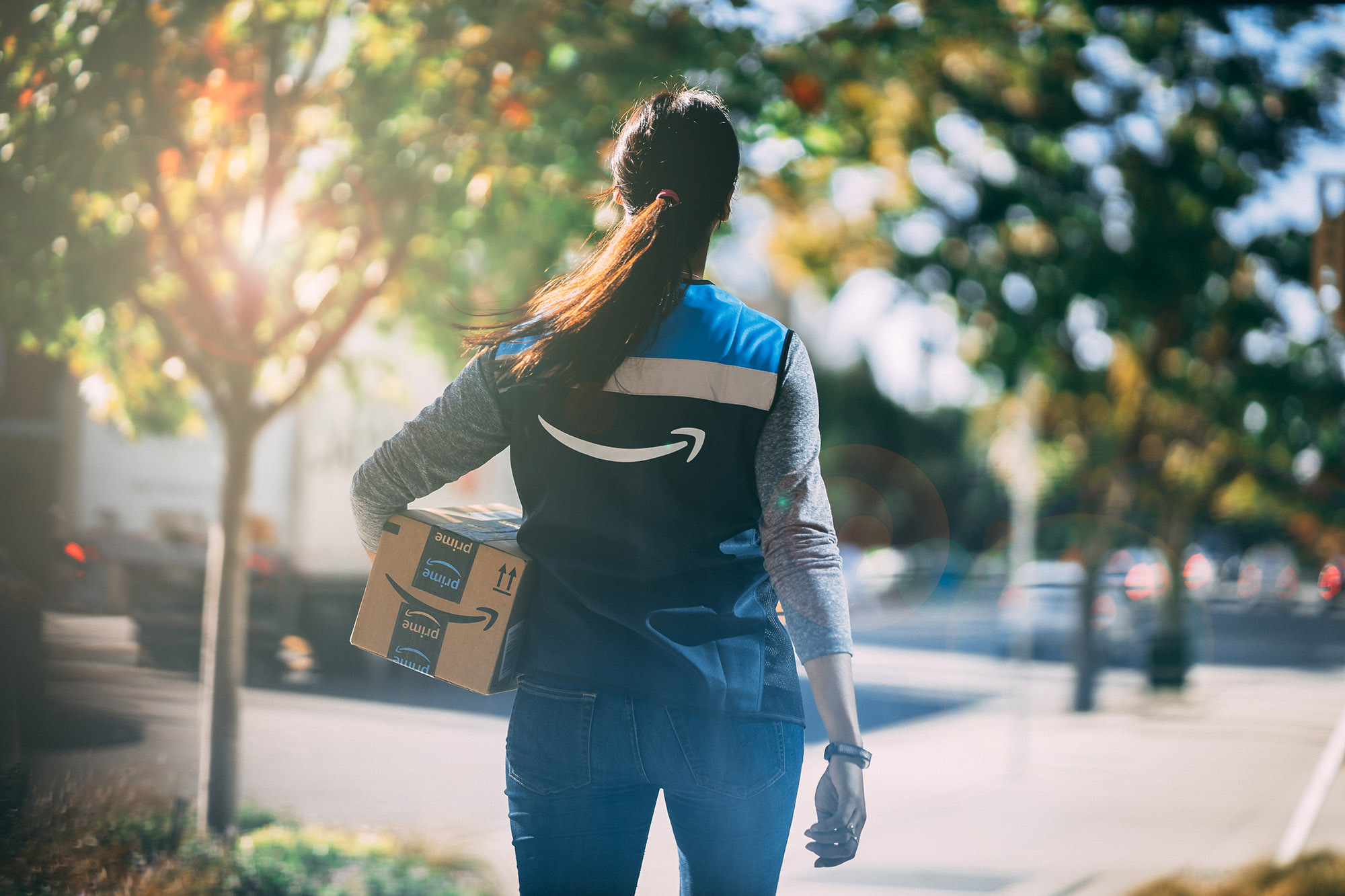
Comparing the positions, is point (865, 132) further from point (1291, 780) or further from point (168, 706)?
point (1291, 780)

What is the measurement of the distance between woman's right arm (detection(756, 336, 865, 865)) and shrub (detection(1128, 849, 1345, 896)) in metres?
3.42

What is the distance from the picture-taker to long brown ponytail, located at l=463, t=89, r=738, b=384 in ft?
5.52

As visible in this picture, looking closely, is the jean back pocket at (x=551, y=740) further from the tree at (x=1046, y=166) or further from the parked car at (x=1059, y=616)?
the parked car at (x=1059, y=616)

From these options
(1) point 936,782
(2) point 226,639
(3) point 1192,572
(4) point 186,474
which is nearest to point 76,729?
(2) point 226,639

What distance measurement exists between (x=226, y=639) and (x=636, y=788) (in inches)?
153

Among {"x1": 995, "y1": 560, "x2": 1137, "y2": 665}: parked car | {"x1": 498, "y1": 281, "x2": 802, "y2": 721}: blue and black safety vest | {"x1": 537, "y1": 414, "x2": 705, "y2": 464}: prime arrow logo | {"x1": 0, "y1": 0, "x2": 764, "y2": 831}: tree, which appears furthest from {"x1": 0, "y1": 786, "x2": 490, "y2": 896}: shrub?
{"x1": 995, "y1": 560, "x2": 1137, "y2": 665}: parked car

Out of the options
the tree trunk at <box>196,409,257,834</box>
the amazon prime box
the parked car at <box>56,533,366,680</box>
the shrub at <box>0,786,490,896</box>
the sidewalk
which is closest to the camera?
the amazon prime box

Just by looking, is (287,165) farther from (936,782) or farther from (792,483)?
(936,782)

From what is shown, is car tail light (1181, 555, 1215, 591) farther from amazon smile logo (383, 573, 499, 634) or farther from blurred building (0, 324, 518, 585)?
amazon smile logo (383, 573, 499, 634)

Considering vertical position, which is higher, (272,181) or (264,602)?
(272,181)

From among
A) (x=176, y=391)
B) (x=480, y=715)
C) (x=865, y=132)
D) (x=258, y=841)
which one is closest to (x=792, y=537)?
(x=258, y=841)

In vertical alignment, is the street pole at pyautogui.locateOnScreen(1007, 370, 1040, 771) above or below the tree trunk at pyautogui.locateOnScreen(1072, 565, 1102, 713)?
above

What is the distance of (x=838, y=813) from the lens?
1654 millimetres

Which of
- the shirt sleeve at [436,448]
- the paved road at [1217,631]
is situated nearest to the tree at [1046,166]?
the shirt sleeve at [436,448]
